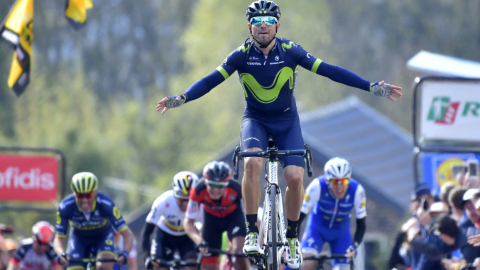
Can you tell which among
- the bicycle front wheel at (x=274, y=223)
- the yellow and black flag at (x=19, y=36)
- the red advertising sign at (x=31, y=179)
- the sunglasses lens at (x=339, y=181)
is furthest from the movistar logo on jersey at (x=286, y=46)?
the red advertising sign at (x=31, y=179)

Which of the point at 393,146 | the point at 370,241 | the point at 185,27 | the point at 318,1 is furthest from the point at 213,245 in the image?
the point at 185,27

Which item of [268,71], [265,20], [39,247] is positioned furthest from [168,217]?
[265,20]

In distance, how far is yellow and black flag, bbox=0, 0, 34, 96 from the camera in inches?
566

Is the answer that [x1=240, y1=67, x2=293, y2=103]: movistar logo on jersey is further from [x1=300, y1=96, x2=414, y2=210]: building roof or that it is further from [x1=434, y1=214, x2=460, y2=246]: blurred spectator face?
[x1=300, y1=96, x2=414, y2=210]: building roof

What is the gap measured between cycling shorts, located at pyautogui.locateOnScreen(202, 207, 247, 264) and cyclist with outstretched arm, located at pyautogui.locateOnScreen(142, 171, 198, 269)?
0.59m

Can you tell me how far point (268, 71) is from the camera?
8.90 m

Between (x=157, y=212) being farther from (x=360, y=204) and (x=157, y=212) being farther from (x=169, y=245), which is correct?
(x=360, y=204)

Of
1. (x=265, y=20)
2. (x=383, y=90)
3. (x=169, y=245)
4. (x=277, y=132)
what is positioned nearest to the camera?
(x=383, y=90)

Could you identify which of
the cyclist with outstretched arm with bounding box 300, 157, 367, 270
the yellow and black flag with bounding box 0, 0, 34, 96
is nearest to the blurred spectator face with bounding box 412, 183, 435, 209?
the cyclist with outstretched arm with bounding box 300, 157, 367, 270

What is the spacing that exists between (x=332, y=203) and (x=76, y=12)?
5983mm

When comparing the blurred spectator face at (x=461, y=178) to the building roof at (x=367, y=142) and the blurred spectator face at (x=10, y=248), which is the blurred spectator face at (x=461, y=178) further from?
the building roof at (x=367, y=142)

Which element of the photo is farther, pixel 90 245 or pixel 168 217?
pixel 168 217

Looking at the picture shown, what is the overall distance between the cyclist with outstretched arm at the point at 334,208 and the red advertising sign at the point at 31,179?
22.0 ft

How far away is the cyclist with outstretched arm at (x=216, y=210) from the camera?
11.5 metres
